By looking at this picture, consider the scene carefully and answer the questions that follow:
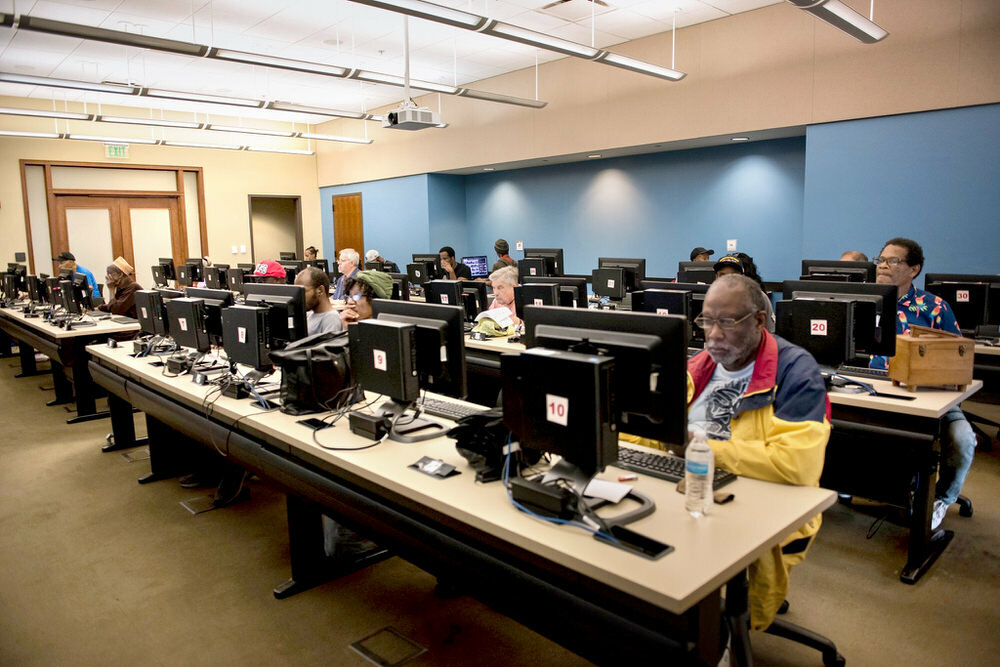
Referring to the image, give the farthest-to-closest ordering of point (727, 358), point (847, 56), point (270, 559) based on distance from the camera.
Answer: point (847, 56) → point (270, 559) → point (727, 358)

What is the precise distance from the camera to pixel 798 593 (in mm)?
2721

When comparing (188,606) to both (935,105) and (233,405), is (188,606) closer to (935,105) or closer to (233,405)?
(233,405)

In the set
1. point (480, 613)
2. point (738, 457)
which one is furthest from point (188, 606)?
point (738, 457)

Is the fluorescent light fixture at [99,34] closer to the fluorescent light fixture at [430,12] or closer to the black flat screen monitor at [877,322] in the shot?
the fluorescent light fixture at [430,12]

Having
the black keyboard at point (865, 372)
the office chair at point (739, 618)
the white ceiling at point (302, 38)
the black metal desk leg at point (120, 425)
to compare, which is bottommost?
the black metal desk leg at point (120, 425)

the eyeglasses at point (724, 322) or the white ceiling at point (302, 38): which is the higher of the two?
the white ceiling at point (302, 38)

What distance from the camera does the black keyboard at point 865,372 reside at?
3.25m

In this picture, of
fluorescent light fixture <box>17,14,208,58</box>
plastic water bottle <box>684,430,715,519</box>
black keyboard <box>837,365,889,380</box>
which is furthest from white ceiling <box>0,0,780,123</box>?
plastic water bottle <box>684,430,715,519</box>

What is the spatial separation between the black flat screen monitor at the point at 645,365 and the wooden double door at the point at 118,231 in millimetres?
12056

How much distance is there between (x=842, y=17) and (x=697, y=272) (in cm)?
206

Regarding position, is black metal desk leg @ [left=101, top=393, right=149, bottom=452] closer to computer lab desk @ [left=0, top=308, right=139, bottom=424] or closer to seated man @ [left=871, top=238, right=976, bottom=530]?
computer lab desk @ [left=0, top=308, right=139, bottom=424]

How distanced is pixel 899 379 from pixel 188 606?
10.6ft

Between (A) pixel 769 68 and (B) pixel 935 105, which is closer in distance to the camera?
(B) pixel 935 105

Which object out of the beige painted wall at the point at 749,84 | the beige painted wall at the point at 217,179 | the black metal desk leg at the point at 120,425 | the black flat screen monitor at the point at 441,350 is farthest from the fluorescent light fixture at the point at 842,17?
A: the beige painted wall at the point at 217,179
